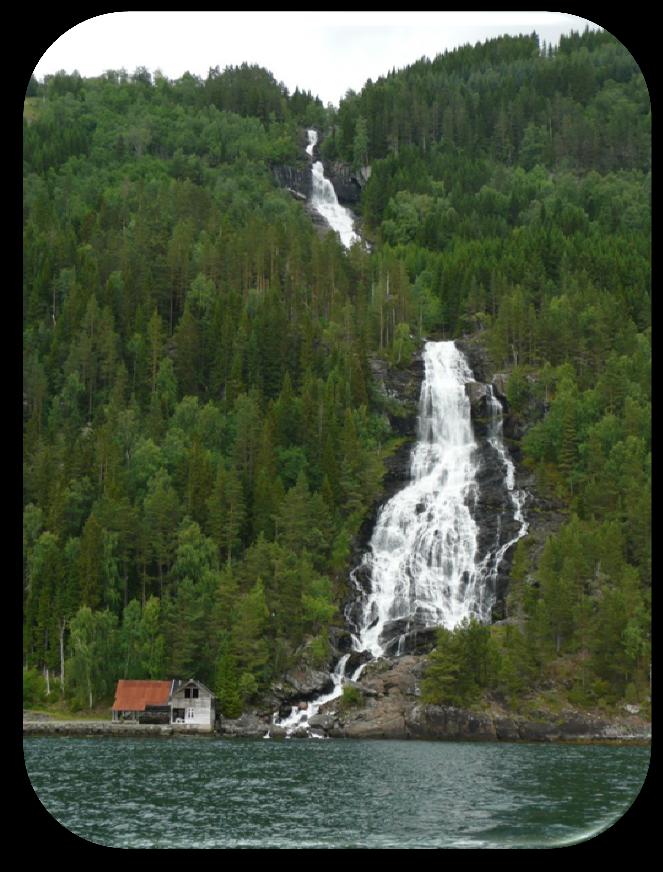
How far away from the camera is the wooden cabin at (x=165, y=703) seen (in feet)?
225

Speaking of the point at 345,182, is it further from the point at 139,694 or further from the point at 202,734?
the point at 202,734

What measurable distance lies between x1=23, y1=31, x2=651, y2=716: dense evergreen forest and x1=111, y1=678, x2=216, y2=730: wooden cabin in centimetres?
131

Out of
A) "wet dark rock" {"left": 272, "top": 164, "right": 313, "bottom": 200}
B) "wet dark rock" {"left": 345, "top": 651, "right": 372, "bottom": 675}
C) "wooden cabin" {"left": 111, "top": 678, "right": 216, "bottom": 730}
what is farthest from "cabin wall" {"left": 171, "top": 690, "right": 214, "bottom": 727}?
"wet dark rock" {"left": 272, "top": 164, "right": 313, "bottom": 200}

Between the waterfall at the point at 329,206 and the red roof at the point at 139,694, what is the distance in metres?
91.6

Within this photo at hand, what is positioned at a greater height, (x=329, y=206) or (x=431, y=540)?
(x=329, y=206)

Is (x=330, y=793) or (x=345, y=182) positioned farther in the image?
(x=345, y=182)

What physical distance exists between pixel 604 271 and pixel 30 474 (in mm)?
60800

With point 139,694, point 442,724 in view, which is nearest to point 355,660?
point 442,724

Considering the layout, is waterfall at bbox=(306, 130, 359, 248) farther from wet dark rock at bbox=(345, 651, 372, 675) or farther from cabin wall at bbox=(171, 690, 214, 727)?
cabin wall at bbox=(171, 690, 214, 727)

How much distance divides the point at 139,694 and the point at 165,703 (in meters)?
1.63

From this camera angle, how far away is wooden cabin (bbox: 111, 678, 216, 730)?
225 feet

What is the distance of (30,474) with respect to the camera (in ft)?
279

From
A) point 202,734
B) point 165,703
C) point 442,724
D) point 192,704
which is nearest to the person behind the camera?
point 202,734

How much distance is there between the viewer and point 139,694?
6938 centimetres
